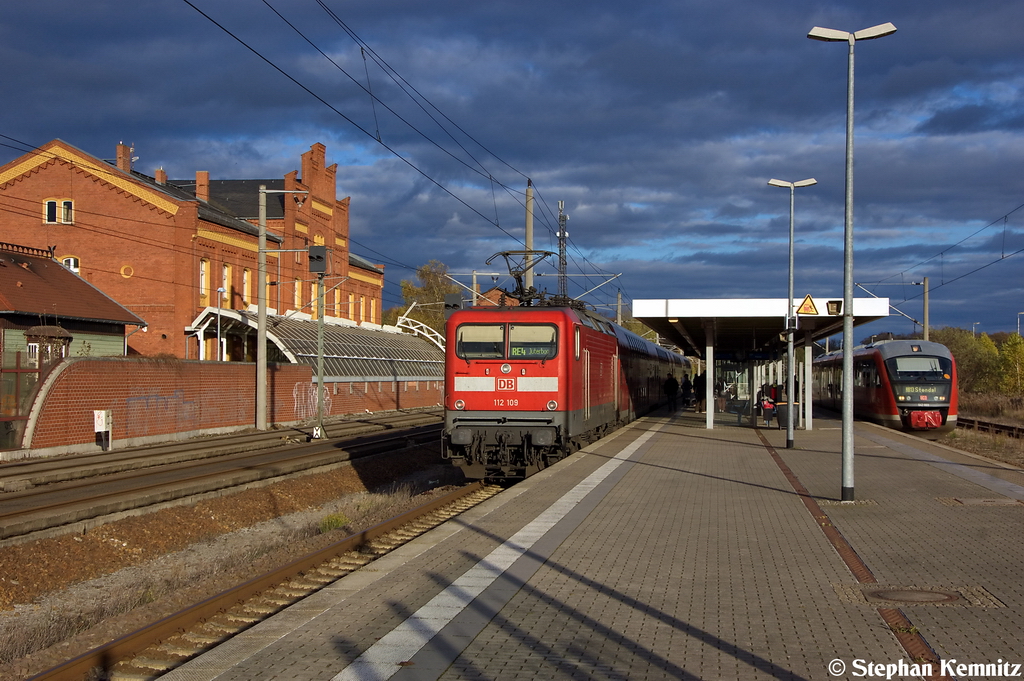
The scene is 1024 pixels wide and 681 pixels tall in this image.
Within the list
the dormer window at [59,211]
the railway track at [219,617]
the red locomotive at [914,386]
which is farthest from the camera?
the dormer window at [59,211]

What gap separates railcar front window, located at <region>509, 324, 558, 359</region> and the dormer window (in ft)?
105

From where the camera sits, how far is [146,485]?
15500 mm

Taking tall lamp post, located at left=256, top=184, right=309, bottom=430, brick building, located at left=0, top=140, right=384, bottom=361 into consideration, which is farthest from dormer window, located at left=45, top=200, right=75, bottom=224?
tall lamp post, located at left=256, top=184, right=309, bottom=430

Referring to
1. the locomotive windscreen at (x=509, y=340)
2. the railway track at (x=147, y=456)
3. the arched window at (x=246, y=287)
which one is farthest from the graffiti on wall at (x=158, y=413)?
the arched window at (x=246, y=287)

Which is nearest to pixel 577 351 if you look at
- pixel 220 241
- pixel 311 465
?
pixel 311 465

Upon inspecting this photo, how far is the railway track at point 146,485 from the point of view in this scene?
11.9 meters

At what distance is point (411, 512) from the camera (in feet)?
40.8

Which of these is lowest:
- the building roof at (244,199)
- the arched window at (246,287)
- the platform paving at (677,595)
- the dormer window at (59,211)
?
the platform paving at (677,595)

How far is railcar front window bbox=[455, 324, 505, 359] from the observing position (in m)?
15.1

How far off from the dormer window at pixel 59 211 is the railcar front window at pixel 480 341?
3125 cm

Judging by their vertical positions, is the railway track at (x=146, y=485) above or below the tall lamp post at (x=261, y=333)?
below

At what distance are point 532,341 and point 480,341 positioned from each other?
896 mm

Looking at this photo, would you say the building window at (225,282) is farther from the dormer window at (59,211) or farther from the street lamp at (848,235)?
the street lamp at (848,235)

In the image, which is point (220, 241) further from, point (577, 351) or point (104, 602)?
point (104, 602)
